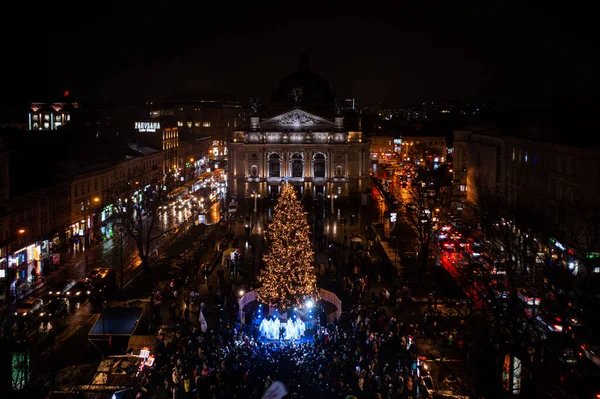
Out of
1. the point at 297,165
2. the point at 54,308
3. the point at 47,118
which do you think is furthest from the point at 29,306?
the point at 47,118

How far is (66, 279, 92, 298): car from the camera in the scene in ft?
95.5

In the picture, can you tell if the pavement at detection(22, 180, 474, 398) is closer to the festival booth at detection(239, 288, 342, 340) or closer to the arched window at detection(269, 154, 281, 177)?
the festival booth at detection(239, 288, 342, 340)

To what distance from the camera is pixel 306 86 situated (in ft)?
310

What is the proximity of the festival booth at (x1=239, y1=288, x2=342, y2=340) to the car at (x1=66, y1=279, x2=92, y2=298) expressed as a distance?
850 cm

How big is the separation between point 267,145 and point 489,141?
28316mm

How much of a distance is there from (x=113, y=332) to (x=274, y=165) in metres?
53.4

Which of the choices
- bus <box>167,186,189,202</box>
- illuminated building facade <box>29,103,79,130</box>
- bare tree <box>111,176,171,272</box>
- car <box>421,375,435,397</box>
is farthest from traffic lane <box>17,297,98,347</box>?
illuminated building facade <box>29,103,79,130</box>

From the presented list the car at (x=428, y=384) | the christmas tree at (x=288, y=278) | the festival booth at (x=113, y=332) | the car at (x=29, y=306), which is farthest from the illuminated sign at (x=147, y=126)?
the car at (x=428, y=384)

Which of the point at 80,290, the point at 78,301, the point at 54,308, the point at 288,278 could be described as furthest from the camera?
the point at 80,290

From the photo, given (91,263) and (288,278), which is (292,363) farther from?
(91,263)

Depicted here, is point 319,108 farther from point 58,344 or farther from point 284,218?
point 58,344

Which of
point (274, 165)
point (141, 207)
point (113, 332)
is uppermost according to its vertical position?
point (274, 165)

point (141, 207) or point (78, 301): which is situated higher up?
point (141, 207)

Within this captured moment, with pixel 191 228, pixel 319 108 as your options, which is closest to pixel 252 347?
pixel 191 228
